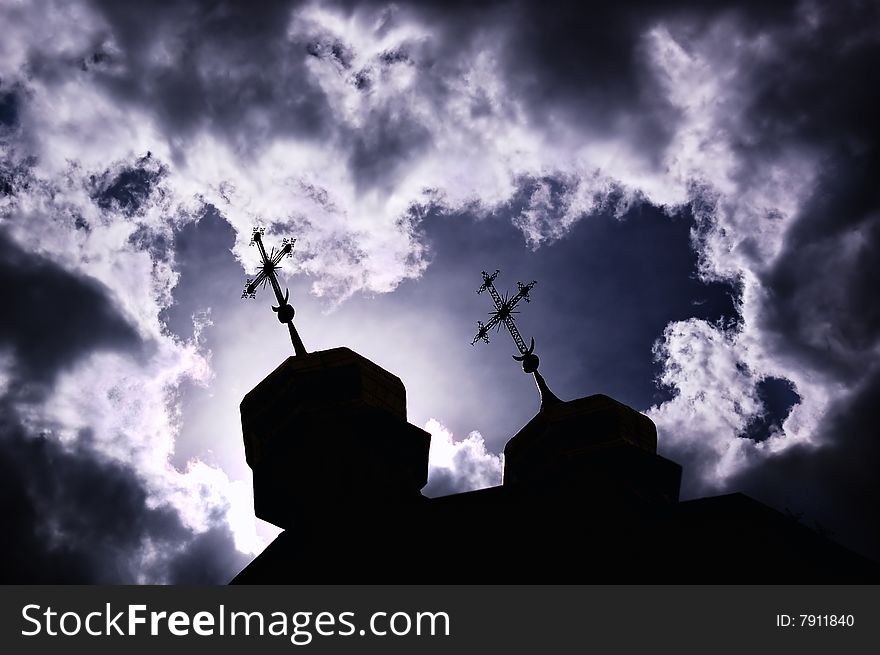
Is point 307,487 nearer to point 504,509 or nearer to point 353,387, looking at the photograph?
point 353,387

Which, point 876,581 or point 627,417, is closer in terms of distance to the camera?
point 876,581

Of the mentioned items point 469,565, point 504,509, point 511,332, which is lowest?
point 469,565

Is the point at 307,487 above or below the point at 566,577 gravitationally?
above

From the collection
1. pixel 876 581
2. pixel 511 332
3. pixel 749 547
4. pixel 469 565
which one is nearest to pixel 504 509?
pixel 469 565

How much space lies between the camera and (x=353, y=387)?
21891 mm

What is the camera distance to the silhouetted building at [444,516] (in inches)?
526

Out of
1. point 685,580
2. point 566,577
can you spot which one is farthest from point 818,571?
point 566,577

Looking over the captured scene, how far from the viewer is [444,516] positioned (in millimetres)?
15453

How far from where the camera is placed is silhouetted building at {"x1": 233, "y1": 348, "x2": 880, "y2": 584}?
13.4 metres

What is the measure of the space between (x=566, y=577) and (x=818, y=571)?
18.7 ft

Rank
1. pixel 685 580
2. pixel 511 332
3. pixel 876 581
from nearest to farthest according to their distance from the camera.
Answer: pixel 685 580 → pixel 876 581 → pixel 511 332

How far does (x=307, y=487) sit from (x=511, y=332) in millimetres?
15288

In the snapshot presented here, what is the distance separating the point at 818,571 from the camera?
13.7 meters

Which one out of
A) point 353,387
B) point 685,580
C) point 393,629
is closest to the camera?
point 393,629
